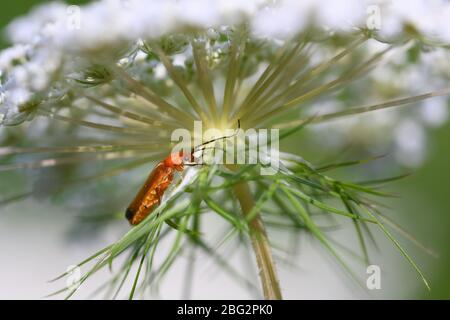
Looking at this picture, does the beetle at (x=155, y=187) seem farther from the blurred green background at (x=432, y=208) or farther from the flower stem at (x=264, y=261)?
the blurred green background at (x=432, y=208)

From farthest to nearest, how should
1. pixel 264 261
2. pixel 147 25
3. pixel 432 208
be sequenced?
pixel 432 208 → pixel 264 261 → pixel 147 25

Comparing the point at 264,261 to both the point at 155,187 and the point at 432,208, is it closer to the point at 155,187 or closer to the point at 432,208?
the point at 155,187

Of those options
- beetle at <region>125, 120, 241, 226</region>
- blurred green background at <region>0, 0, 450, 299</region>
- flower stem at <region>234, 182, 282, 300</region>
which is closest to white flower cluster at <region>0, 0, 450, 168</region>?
beetle at <region>125, 120, 241, 226</region>

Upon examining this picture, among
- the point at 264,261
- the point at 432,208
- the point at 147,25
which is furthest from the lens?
the point at 432,208

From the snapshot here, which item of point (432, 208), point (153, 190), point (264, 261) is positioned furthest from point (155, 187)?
point (432, 208)

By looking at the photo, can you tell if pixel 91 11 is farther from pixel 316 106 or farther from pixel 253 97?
pixel 316 106
